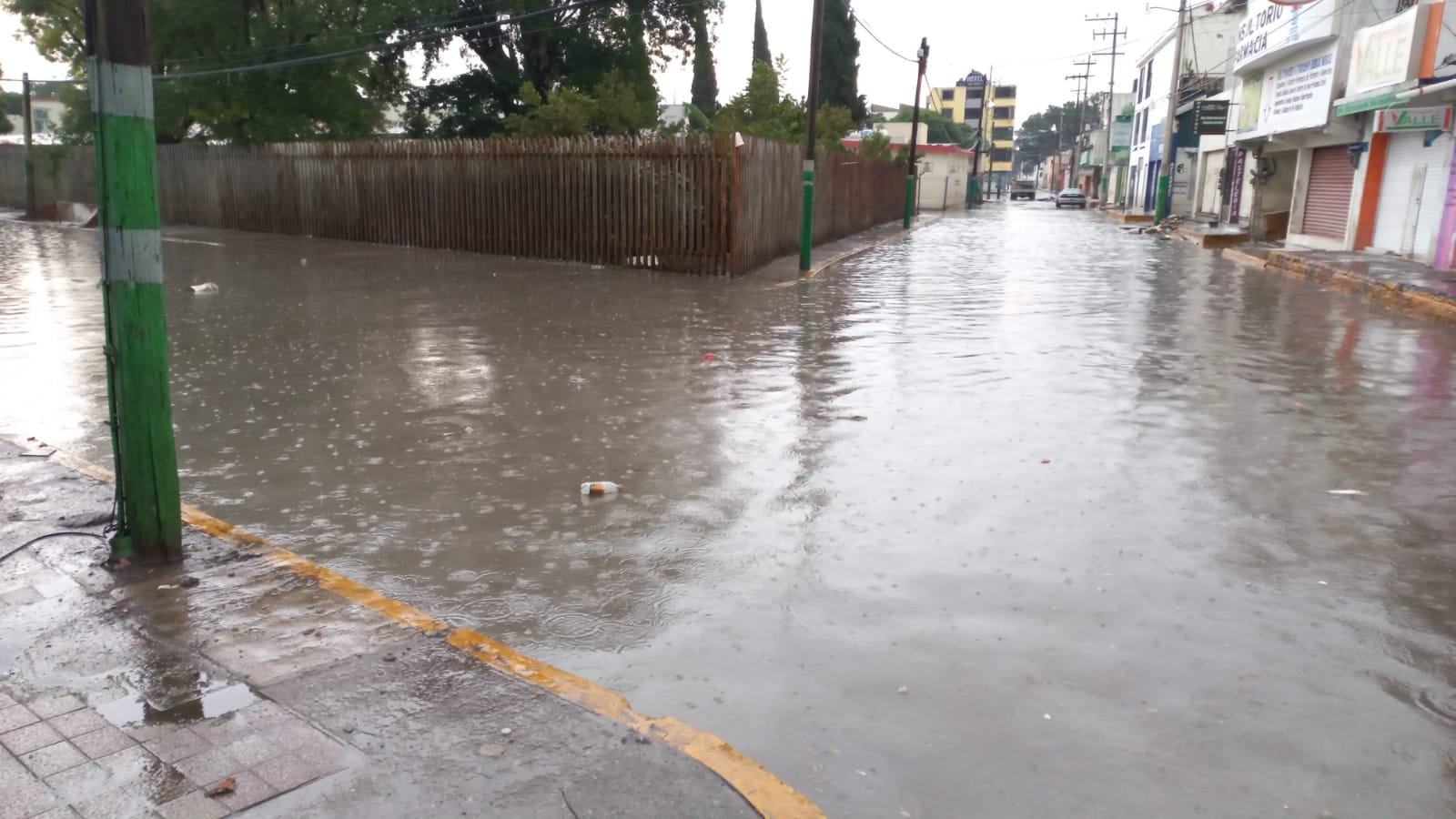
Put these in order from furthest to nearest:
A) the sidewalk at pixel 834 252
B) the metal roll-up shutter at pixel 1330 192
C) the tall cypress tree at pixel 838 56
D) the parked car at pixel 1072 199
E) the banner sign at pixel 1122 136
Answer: the parked car at pixel 1072 199
the banner sign at pixel 1122 136
the tall cypress tree at pixel 838 56
the metal roll-up shutter at pixel 1330 192
the sidewalk at pixel 834 252

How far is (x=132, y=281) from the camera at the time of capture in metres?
4.33

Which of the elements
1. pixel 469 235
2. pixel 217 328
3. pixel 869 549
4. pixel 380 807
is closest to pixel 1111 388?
pixel 869 549

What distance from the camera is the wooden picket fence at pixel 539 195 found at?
56.6 ft

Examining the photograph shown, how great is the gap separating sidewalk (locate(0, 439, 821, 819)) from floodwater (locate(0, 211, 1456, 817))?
27 centimetres

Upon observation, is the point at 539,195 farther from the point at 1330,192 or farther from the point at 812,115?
the point at 1330,192

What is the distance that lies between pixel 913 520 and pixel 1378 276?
49.6 feet

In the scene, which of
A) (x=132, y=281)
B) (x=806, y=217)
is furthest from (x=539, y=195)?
(x=132, y=281)

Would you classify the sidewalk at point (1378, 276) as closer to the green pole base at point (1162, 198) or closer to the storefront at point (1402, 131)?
the storefront at point (1402, 131)

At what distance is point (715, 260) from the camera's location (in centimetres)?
1733

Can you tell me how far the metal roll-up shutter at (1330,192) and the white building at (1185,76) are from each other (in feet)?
45.7

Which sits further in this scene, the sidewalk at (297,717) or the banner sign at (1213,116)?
the banner sign at (1213,116)

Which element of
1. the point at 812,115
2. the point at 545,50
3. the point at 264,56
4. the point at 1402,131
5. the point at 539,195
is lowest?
the point at 539,195

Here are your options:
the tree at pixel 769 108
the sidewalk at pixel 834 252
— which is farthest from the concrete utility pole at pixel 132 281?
the tree at pixel 769 108

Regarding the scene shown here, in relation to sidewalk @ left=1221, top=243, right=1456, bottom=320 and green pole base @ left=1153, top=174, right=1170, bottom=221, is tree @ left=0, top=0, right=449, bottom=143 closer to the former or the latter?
sidewalk @ left=1221, top=243, right=1456, bottom=320
